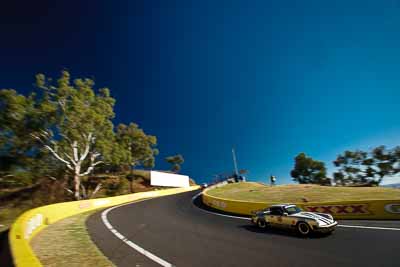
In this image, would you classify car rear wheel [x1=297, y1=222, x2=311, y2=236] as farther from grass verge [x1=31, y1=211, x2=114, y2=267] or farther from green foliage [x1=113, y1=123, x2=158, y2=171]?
green foliage [x1=113, y1=123, x2=158, y2=171]

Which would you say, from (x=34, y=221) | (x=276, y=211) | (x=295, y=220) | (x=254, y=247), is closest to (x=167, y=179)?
(x=34, y=221)

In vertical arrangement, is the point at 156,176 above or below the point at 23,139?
below

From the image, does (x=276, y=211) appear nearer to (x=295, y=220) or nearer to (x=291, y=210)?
(x=291, y=210)

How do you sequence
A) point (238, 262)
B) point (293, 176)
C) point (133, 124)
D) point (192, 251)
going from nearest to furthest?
point (238, 262), point (192, 251), point (133, 124), point (293, 176)

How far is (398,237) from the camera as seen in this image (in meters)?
7.85

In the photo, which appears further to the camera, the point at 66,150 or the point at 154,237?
the point at 66,150

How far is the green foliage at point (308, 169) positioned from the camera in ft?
225

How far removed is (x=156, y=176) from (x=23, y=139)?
23591mm

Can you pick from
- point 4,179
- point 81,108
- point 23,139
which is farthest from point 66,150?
point 4,179

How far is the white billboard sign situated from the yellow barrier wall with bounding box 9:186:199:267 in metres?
11.7

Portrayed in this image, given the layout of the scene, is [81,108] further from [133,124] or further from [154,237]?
[154,237]

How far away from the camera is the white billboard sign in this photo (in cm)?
4525

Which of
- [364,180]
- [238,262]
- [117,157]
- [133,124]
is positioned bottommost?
A: [238,262]

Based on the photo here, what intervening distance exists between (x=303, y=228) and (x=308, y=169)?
70016mm
